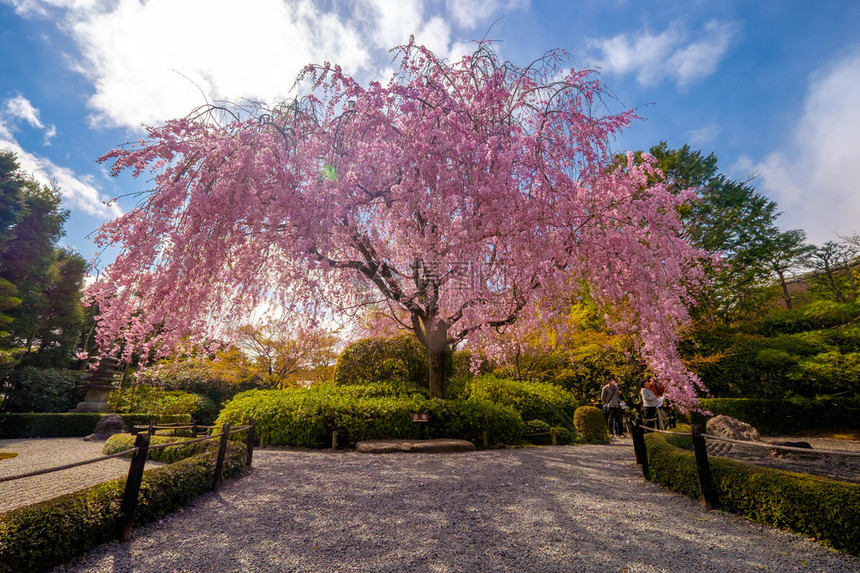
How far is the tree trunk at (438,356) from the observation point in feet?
32.4

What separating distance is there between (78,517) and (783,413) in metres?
18.7

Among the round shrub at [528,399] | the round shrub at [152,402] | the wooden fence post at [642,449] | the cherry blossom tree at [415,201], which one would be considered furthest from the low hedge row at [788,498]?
the round shrub at [152,402]

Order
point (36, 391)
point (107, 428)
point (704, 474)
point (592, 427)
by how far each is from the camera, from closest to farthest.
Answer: point (704, 474) → point (592, 427) → point (107, 428) → point (36, 391)

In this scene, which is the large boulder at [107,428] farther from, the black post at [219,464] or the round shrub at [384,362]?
the black post at [219,464]

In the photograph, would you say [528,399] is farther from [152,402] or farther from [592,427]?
[152,402]

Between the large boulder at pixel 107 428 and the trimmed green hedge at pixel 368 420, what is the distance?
21.7 ft

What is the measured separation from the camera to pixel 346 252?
8.90m

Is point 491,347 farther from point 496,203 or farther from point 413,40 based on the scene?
point 413,40

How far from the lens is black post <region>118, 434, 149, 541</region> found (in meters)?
3.72

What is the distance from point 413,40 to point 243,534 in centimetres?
692

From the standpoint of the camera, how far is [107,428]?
43.1 ft

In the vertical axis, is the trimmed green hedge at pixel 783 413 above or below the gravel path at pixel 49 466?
above

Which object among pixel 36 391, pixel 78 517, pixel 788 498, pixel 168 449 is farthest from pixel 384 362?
pixel 36 391

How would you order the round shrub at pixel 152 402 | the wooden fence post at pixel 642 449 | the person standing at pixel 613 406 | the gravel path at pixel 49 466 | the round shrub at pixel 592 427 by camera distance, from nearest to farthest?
the gravel path at pixel 49 466 → the wooden fence post at pixel 642 449 → the round shrub at pixel 592 427 → the person standing at pixel 613 406 → the round shrub at pixel 152 402
